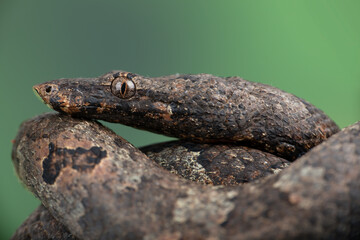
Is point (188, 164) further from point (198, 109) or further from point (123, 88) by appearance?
point (123, 88)

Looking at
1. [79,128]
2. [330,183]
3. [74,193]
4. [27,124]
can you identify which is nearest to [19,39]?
[27,124]

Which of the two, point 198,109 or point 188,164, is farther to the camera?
point 188,164

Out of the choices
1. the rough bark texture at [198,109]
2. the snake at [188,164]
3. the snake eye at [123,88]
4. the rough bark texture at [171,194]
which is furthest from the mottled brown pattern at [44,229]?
the snake eye at [123,88]

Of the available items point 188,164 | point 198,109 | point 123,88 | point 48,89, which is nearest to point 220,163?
point 188,164

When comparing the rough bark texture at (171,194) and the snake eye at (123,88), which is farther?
the snake eye at (123,88)

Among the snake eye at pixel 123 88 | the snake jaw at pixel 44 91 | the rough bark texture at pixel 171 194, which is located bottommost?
the rough bark texture at pixel 171 194

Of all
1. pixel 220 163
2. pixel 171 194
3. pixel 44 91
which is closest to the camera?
pixel 171 194

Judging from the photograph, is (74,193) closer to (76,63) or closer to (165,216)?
(165,216)

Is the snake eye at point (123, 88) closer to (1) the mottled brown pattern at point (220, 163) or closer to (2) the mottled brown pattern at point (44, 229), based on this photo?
(1) the mottled brown pattern at point (220, 163)

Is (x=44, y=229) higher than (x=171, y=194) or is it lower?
lower
